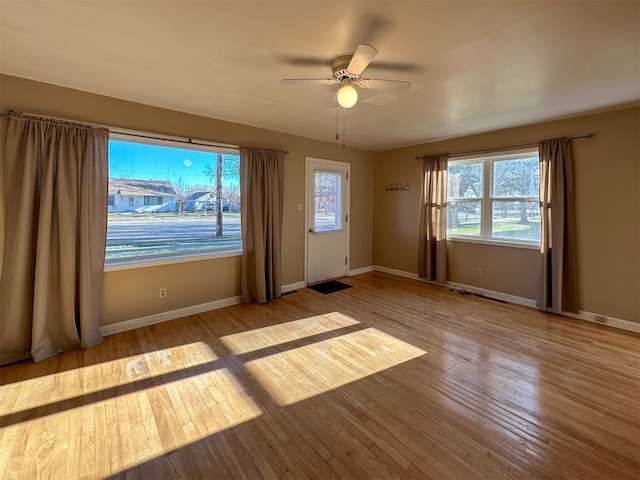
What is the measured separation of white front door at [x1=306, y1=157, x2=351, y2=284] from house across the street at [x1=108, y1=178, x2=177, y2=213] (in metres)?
2.07

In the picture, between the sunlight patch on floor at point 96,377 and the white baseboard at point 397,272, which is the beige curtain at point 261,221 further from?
the white baseboard at point 397,272

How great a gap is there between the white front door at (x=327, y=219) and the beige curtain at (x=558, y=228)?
2949 millimetres

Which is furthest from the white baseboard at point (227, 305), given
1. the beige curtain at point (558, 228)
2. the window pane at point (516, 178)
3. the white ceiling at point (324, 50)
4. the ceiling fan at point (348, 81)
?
the ceiling fan at point (348, 81)

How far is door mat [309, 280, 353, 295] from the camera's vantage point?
4.69 meters

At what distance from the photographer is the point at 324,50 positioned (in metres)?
2.04

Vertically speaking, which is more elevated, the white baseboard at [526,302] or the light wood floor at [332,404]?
Result: the white baseboard at [526,302]

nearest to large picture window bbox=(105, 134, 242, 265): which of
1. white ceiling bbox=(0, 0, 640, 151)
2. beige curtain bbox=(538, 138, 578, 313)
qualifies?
white ceiling bbox=(0, 0, 640, 151)

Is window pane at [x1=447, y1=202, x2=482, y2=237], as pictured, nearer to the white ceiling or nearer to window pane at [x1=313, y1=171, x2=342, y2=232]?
the white ceiling

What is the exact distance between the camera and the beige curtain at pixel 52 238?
2.48m

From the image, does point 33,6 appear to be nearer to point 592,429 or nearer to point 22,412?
point 22,412

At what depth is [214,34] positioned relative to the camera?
1901mm

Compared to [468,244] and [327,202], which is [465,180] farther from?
[327,202]

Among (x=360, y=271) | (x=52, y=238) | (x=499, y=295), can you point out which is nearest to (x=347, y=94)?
(x=52, y=238)

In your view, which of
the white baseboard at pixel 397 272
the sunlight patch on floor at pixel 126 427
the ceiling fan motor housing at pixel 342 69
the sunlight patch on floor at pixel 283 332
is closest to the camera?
the sunlight patch on floor at pixel 126 427
